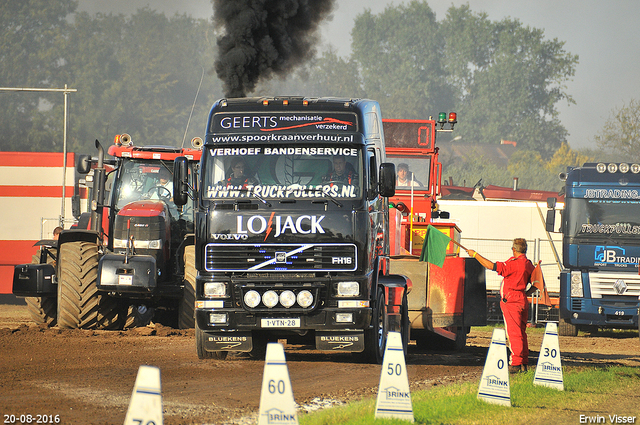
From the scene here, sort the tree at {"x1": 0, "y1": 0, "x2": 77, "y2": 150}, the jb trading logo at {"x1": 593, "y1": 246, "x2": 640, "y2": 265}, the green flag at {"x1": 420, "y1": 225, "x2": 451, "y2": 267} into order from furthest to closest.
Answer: the tree at {"x1": 0, "y1": 0, "x2": 77, "y2": 150} → the jb trading logo at {"x1": 593, "y1": 246, "x2": 640, "y2": 265} → the green flag at {"x1": 420, "y1": 225, "x2": 451, "y2": 267}

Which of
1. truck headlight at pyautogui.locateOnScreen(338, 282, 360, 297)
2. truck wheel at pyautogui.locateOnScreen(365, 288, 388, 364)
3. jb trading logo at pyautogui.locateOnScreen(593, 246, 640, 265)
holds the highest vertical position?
jb trading logo at pyautogui.locateOnScreen(593, 246, 640, 265)

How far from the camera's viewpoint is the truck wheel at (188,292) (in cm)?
1447

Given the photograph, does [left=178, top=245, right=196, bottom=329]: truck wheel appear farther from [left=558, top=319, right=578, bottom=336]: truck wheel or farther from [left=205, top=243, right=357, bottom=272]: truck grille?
[left=558, top=319, right=578, bottom=336]: truck wheel

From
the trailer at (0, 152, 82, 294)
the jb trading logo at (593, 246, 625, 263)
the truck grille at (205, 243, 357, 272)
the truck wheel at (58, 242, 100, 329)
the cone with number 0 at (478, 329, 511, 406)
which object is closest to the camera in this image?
the cone with number 0 at (478, 329, 511, 406)

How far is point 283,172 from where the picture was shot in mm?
11000

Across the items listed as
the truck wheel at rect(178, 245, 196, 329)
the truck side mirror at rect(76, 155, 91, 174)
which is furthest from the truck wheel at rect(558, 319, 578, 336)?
the truck side mirror at rect(76, 155, 91, 174)

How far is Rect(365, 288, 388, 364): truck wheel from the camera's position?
11367 mm

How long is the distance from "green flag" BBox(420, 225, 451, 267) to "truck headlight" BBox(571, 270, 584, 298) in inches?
267

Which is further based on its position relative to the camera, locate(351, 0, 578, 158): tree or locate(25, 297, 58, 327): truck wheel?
locate(351, 0, 578, 158): tree

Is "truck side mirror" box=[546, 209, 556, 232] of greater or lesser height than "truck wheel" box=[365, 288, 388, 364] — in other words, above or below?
above

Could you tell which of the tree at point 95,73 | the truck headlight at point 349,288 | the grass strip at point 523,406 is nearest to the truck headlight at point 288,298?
the truck headlight at point 349,288

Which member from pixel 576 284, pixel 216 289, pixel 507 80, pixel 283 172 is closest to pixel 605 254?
pixel 576 284

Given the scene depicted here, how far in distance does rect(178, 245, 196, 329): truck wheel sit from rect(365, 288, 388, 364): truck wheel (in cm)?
377

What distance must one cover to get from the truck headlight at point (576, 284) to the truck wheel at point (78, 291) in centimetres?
1131
